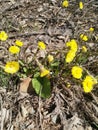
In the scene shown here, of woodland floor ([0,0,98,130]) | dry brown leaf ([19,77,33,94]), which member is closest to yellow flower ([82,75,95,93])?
woodland floor ([0,0,98,130])

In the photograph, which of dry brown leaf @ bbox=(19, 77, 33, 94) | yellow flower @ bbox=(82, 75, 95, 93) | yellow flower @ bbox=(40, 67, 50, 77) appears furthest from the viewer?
dry brown leaf @ bbox=(19, 77, 33, 94)

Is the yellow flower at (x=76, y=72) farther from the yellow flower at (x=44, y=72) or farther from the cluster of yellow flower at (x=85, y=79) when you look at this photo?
the yellow flower at (x=44, y=72)

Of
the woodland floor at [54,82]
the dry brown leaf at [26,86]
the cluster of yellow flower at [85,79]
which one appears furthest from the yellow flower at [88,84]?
the dry brown leaf at [26,86]

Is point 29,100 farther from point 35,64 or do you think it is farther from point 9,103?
point 35,64

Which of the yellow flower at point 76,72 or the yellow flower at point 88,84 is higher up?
the yellow flower at point 76,72

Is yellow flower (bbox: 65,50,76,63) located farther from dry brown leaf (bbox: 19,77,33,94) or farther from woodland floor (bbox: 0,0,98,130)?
dry brown leaf (bbox: 19,77,33,94)

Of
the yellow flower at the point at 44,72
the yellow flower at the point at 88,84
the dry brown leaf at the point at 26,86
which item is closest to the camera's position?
the yellow flower at the point at 88,84

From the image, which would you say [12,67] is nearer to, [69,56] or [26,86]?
[26,86]

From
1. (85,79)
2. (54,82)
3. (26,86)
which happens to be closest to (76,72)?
(85,79)

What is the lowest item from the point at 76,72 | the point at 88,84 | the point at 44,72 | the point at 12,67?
the point at 88,84
